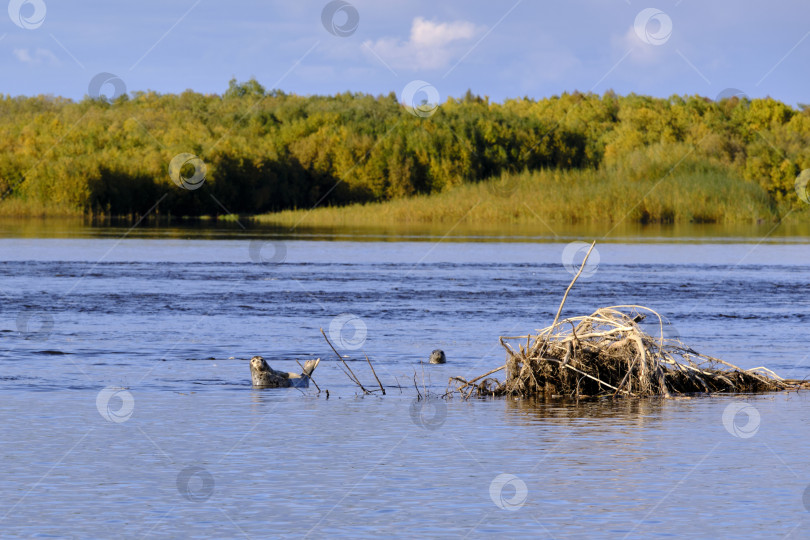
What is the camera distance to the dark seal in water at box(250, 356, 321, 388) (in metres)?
14.4

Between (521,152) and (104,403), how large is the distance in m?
107

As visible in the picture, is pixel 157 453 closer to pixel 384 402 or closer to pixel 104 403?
pixel 104 403

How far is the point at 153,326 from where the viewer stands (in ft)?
68.3

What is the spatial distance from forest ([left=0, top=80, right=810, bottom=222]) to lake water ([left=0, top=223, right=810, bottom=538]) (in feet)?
158

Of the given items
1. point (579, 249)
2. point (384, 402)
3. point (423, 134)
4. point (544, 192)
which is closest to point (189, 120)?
point (423, 134)

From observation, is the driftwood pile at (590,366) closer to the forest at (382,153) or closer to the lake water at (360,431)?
the lake water at (360,431)

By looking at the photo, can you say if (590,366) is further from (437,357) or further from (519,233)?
(519,233)

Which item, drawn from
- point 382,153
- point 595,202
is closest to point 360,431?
point 595,202

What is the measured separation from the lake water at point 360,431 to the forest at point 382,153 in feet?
158

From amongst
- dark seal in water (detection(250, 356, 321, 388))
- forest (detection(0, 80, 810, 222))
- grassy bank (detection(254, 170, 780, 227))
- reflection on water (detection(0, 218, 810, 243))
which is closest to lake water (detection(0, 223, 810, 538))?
dark seal in water (detection(250, 356, 321, 388))

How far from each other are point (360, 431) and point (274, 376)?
118 inches

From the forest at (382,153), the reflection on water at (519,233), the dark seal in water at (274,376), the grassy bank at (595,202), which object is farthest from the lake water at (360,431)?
the forest at (382,153)

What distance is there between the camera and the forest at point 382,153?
259 ft

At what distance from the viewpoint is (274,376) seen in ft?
47.6
